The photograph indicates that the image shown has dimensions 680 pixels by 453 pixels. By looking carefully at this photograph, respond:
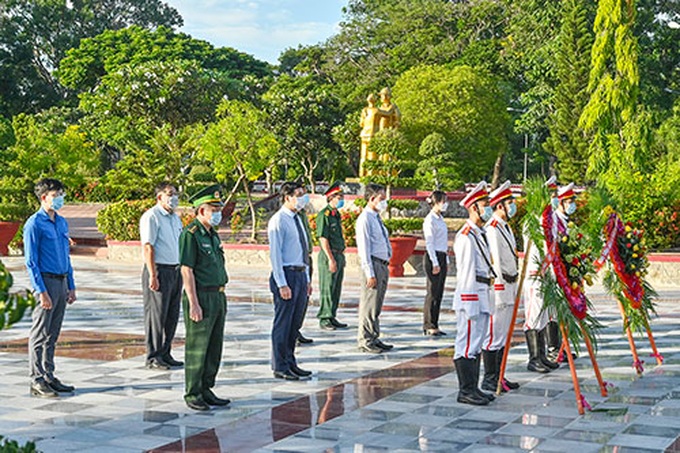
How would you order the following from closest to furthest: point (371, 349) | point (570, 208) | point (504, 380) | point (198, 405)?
1. point (198, 405)
2. point (504, 380)
3. point (570, 208)
4. point (371, 349)

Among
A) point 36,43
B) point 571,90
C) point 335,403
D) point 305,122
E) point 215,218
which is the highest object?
point 36,43

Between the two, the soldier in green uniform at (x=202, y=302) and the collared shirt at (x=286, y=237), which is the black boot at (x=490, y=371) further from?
the soldier in green uniform at (x=202, y=302)

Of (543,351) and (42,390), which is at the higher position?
(543,351)

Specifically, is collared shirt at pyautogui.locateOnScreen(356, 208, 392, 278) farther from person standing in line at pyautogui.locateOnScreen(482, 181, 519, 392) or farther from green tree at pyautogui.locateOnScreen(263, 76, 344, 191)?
green tree at pyautogui.locateOnScreen(263, 76, 344, 191)

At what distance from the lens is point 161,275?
32.1 ft

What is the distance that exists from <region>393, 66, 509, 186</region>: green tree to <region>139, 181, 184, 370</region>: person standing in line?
30.4 meters

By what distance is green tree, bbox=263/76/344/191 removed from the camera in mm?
41562

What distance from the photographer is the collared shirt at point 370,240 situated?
35.6ft

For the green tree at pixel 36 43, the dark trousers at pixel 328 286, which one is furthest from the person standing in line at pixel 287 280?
the green tree at pixel 36 43

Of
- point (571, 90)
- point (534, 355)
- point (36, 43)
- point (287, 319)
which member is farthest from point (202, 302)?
point (36, 43)

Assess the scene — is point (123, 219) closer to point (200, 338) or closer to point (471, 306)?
point (200, 338)

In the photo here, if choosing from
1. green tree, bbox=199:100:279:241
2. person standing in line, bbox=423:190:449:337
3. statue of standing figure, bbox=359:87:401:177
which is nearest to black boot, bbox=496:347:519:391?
person standing in line, bbox=423:190:449:337

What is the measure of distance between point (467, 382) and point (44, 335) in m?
3.59

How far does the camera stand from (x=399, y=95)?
4141 cm
